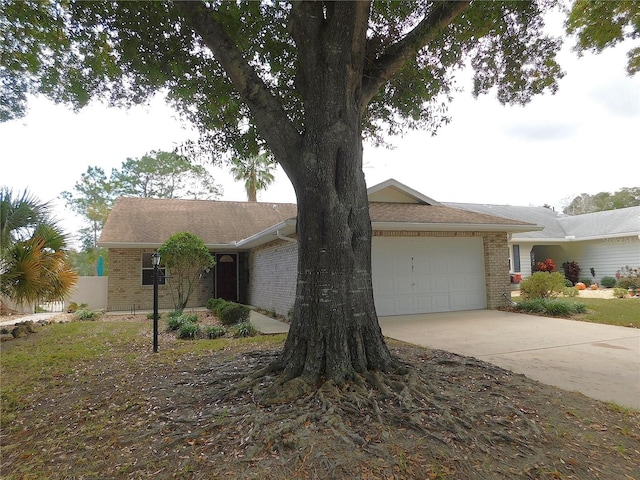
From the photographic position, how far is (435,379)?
4480 millimetres

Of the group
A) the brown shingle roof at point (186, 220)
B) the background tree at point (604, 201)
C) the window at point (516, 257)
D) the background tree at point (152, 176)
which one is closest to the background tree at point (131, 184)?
the background tree at point (152, 176)

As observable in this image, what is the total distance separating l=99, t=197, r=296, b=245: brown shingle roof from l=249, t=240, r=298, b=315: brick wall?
1.76 m

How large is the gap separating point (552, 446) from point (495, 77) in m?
6.79

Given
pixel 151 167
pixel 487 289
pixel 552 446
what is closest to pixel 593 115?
pixel 487 289

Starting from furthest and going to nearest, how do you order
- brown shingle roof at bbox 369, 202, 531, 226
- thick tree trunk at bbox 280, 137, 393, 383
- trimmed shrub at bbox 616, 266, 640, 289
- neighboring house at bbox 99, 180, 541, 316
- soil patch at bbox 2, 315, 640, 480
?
trimmed shrub at bbox 616, 266, 640, 289 < neighboring house at bbox 99, 180, 541, 316 < brown shingle roof at bbox 369, 202, 531, 226 < thick tree trunk at bbox 280, 137, 393, 383 < soil patch at bbox 2, 315, 640, 480

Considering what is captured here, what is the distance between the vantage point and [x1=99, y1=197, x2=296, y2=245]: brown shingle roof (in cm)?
1514

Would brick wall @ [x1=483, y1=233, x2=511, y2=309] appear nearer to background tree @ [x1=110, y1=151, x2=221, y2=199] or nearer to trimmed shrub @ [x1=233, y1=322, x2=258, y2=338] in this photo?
trimmed shrub @ [x1=233, y1=322, x2=258, y2=338]

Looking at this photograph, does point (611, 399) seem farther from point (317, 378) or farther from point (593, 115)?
point (593, 115)

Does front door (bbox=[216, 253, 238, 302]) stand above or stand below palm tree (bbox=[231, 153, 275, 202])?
below

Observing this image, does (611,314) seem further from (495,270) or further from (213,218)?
(213,218)

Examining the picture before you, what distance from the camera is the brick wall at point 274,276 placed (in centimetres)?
1103

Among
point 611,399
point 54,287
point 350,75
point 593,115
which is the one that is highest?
point 593,115

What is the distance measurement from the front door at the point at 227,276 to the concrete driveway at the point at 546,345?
847cm

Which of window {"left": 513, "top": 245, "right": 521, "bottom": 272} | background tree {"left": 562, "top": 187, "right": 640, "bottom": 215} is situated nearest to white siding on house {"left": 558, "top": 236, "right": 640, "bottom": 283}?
window {"left": 513, "top": 245, "right": 521, "bottom": 272}
